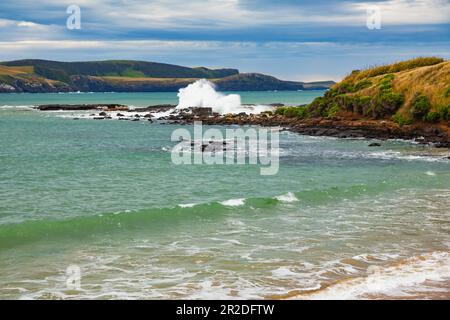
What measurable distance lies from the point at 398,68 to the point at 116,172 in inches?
1781

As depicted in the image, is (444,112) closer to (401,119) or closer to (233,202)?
(401,119)

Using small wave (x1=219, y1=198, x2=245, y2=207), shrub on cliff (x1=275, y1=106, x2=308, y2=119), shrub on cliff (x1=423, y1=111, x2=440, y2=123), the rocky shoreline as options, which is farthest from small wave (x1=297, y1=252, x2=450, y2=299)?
shrub on cliff (x1=275, y1=106, x2=308, y2=119)

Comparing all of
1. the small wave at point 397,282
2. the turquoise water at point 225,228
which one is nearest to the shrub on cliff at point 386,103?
the turquoise water at point 225,228

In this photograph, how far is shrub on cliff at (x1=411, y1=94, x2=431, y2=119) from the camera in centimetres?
5147

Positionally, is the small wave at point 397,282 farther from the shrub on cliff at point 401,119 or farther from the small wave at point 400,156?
the shrub on cliff at point 401,119

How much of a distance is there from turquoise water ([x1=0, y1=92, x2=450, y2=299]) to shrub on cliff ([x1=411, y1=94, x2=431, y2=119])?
14.5 m

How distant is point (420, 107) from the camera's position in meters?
51.5

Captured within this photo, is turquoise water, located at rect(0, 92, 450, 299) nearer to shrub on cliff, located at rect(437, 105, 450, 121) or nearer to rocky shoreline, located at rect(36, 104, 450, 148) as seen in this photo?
rocky shoreline, located at rect(36, 104, 450, 148)

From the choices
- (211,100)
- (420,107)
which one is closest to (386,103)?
(420,107)

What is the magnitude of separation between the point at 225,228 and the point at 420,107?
36.4 m

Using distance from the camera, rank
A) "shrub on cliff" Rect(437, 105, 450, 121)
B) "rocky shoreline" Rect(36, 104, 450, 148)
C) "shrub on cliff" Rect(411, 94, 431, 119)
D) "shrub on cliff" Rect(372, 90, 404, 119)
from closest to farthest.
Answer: "rocky shoreline" Rect(36, 104, 450, 148) < "shrub on cliff" Rect(437, 105, 450, 121) < "shrub on cliff" Rect(411, 94, 431, 119) < "shrub on cliff" Rect(372, 90, 404, 119)

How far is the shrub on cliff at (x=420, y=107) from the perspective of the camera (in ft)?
169

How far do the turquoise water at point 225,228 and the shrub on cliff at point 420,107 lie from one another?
1452 cm

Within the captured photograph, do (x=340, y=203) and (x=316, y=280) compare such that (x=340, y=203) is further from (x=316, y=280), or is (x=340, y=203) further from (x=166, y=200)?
(x=316, y=280)
